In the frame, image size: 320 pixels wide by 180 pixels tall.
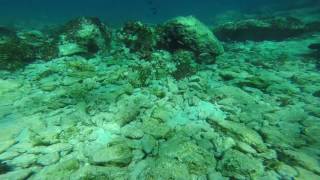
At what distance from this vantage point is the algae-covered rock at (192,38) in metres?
8.57

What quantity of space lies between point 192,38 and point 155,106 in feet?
10.8

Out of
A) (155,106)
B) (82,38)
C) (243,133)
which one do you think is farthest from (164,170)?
(82,38)

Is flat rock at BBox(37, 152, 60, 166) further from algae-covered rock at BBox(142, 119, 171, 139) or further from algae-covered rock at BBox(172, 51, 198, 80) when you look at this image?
algae-covered rock at BBox(172, 51, 198, 80)

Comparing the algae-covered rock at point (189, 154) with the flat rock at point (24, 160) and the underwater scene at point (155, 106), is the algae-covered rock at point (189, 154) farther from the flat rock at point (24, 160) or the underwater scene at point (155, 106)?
the flat rock at point (24, 160)

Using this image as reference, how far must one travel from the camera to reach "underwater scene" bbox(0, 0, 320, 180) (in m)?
4.43


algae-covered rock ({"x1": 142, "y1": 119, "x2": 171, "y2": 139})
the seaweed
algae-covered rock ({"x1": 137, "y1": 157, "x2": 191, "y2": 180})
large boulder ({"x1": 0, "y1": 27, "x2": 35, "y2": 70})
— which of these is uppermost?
large boulder ({"x1": 0, "y1": 27, "x2": 35, "y2": 70})

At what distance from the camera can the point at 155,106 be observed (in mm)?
6094

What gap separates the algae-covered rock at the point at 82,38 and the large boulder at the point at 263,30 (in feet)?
18.9

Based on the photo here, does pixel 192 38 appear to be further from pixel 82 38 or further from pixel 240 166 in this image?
pixel 240 166

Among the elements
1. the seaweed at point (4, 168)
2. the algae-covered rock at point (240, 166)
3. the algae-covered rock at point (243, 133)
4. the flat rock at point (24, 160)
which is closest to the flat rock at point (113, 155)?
the flat rock at point (24, 160)

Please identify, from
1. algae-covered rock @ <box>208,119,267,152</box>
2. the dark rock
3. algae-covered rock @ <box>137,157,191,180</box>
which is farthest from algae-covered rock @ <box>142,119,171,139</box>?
the dark rock

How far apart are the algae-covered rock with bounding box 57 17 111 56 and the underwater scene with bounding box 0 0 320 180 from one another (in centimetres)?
4

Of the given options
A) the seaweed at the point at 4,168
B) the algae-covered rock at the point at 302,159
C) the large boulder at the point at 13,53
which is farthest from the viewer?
the large boulder at the point at 13,53

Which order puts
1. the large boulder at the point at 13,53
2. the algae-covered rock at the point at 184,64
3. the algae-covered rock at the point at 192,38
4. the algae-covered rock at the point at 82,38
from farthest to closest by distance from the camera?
the algae-covered rock at the point at 82,38 < the algae-covered rock at the point at 192,38 < the large boulder at the point at 13,53 < the algae-covered rock at the point at 184,64
